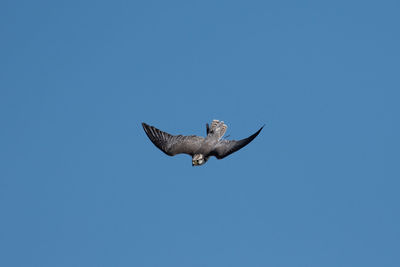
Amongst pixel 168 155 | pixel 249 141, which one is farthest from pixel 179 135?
pixel 249 141

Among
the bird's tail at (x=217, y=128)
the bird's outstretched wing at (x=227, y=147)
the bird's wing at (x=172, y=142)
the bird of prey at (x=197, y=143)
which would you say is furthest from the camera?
the bird's tail at (x=217, y=128)

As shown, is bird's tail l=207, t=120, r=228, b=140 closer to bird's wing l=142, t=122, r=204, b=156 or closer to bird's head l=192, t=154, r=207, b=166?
bird's wing l=142, t=122, r=204, b=156

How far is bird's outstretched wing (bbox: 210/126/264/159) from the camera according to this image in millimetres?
22944

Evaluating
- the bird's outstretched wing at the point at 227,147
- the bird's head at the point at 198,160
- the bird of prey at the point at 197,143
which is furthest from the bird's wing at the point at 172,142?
the bird's outstretched wing at the point at 227,147

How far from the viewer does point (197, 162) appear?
24.0 metres

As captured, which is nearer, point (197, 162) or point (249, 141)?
point (249, 141)

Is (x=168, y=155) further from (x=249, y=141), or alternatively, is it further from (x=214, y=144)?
(x=249, y=141)

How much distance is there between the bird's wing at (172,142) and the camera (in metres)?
24.8

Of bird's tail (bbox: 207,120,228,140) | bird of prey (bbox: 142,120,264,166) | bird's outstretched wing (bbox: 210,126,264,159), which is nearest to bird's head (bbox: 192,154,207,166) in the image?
bird of prey (bbox: 142,120,264,166)

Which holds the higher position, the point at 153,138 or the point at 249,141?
the point at 153,138

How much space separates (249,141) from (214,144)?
7.50 ft

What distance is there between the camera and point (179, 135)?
25.2 metres

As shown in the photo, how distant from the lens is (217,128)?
25.2m

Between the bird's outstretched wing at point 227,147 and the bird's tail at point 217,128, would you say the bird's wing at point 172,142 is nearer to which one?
the bird's tail at point 217,128
